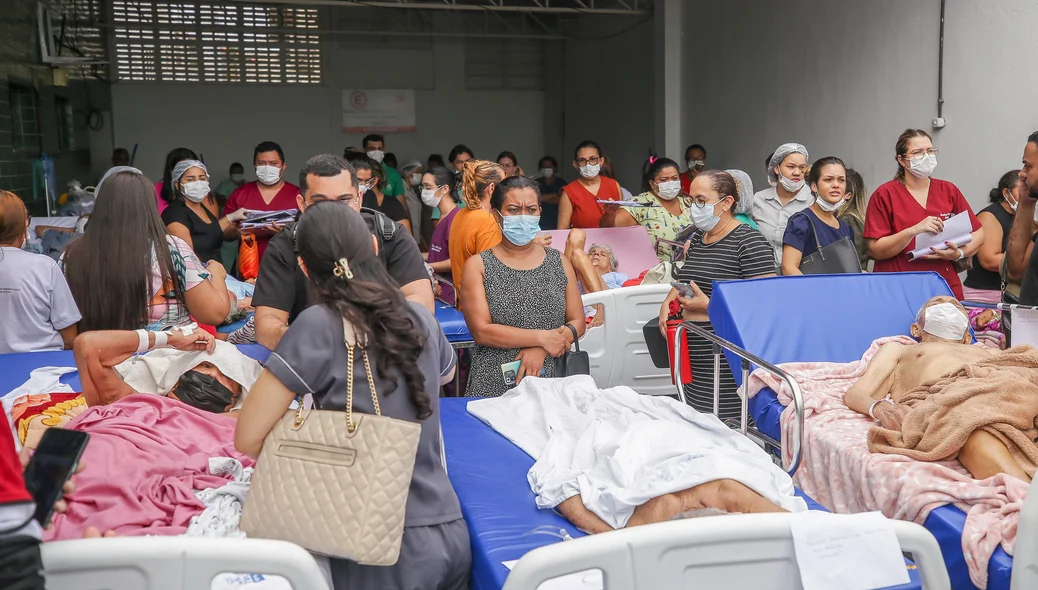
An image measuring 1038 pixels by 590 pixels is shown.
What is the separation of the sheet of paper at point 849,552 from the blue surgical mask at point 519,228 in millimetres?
2125

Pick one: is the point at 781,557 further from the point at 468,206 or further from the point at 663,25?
the point at 663,25

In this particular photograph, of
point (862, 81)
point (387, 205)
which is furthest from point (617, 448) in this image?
point (862, 81)

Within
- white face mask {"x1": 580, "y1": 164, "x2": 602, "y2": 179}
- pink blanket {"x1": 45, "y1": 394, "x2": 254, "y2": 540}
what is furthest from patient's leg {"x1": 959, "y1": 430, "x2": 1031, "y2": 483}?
white face mask {"x1": 580, "y1": 164, "x2": 602, "y2": 179}

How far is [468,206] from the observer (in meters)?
4.72

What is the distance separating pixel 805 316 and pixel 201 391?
8.62ft

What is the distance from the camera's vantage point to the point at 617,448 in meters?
2.68

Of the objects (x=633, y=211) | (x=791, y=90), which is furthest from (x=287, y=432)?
(x=791, y=90)

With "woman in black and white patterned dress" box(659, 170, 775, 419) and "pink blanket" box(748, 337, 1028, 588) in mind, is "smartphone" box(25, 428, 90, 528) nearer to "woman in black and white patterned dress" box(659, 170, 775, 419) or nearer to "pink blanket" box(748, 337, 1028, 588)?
"pink blanket" box(748, 337, 1028, 588)

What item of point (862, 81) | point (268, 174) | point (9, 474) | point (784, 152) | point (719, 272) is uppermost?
point (862, 81)

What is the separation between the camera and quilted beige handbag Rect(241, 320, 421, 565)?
1.90 m

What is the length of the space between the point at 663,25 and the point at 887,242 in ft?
23.6

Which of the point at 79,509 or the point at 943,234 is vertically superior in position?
the point at 943,234

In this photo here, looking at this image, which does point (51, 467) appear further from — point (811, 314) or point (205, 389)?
point (811, 314)

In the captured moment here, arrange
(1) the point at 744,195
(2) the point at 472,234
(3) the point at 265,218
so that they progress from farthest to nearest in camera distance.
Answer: (1) the point at 744,195
(3) the point at 265,218
(2) the point at 472,234
